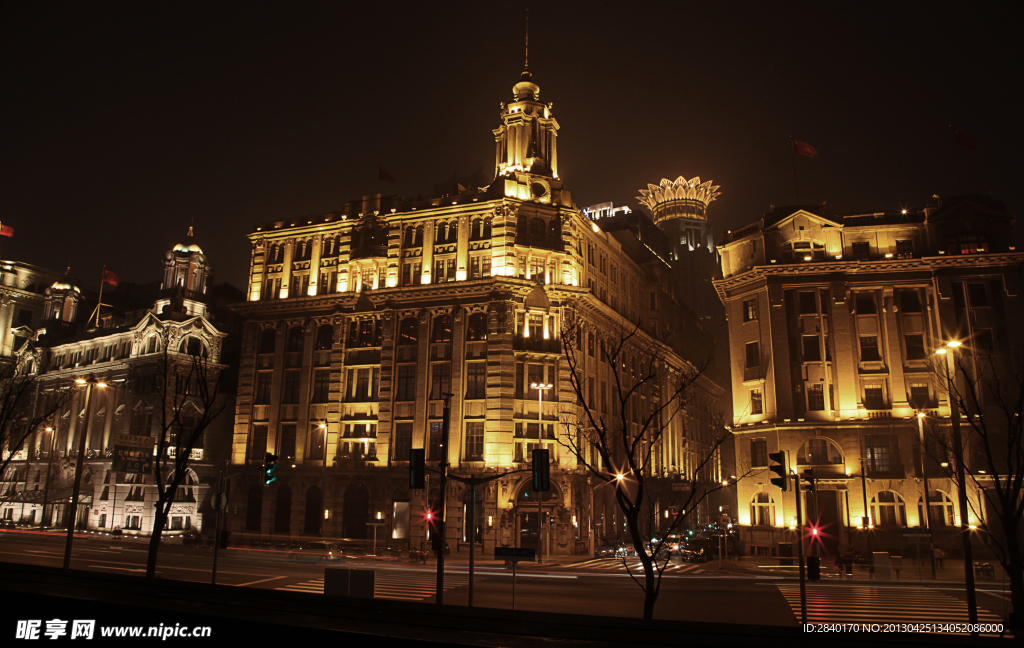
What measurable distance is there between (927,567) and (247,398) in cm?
6069

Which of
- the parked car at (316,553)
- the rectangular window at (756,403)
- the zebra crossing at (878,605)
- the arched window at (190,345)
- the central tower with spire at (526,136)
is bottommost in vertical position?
the parked car at (316,553)

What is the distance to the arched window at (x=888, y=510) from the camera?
58688mm

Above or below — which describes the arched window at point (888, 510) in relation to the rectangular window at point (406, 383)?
below

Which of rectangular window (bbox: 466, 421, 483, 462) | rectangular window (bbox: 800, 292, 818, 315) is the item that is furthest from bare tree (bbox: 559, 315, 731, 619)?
rectangular window (bbox: 800, 292, 818, 315)

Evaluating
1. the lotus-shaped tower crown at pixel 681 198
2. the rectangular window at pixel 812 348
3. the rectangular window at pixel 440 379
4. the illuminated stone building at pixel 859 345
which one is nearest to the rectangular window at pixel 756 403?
the illuminated stone building at pixel 859 345

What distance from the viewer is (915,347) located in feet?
208

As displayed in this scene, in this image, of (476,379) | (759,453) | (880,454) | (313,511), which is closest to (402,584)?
(476,379)

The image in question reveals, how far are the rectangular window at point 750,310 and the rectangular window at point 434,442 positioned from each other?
103 feet

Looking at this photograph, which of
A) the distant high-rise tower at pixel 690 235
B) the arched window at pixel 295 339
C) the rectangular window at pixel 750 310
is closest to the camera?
the rectangular window at pixel 750 310

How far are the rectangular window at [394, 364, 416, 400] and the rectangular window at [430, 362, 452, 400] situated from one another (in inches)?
72.4

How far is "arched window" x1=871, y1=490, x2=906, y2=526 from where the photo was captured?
58.7m

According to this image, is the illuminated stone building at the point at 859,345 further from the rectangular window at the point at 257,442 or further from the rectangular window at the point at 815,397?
the rectangular window at the point at 257,442

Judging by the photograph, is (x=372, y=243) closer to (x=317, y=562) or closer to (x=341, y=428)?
(x=341, y=428)

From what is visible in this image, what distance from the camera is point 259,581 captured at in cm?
3244
